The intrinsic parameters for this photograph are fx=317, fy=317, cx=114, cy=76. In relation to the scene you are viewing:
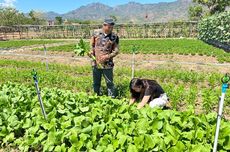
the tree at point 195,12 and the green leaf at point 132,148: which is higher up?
the tree at point 195,12

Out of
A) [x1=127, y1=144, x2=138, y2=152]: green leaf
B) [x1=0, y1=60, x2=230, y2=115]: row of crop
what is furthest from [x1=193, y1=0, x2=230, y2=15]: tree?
[x1=127, y1=144, x2=138, y2=152]: green leaf

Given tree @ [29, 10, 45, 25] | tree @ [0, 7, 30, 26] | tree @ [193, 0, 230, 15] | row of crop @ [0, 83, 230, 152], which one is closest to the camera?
row of crop @ [0, 83, 230, 152]

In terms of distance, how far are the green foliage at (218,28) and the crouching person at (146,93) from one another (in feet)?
52.9

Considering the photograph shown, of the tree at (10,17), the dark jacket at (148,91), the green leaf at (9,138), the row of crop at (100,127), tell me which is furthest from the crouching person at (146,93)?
the tree at (10,17)

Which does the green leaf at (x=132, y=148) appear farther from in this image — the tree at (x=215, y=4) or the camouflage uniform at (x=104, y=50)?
the tree at (x=215, y=4)

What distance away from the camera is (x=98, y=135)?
4.55 m

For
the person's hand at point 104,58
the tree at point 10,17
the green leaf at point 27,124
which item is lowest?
the green leaf at point 27,124

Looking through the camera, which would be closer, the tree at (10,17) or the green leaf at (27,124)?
the green leaf at (27,124)

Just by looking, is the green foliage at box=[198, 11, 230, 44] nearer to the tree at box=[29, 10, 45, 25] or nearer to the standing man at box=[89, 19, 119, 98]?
the standing man at box=[89, 19, 119, 98]

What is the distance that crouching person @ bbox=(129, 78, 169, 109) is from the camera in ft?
19.7

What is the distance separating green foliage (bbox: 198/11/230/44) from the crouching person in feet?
52.9

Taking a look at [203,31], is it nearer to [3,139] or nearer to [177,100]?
[177,100]

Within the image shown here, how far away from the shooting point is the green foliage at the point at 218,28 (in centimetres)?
2144

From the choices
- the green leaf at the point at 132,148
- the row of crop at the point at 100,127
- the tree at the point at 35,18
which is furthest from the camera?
the tree at the point at 35,18
